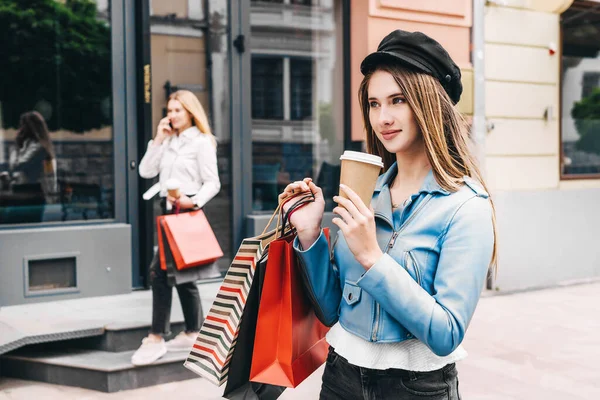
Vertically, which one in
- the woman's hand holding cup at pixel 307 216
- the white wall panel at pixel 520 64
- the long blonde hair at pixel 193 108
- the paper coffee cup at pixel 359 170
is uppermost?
the white wall panel at pixel 520 64

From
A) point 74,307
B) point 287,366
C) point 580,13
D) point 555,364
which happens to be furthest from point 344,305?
point 580,13

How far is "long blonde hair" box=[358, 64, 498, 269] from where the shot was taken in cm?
167

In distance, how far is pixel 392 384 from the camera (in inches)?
66.8

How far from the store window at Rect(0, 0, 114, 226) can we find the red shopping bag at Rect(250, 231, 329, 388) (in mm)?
4923

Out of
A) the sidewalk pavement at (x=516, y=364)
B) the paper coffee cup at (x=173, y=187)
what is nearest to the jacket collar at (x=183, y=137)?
the paper coffee cup at (x=173, y=187)

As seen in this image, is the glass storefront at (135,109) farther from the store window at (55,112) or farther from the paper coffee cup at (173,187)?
the paper coffee cup at (173,187)

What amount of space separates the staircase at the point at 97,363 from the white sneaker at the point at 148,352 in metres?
0.05

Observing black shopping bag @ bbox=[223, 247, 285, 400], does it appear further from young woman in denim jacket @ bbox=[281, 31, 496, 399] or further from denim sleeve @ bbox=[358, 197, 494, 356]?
denim sleeve @ bbox=[358, 197, 494, 356]

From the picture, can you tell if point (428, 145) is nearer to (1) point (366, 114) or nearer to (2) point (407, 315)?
(1) point (366, 114)

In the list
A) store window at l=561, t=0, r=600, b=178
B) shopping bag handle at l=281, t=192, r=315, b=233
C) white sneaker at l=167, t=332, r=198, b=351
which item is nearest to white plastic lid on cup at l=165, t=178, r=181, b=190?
white sneaker at l=167, t=332, r=198, b=351

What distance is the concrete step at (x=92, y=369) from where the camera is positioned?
466 cm

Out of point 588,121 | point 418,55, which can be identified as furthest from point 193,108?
point 588,121

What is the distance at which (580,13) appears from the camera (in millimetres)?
8797

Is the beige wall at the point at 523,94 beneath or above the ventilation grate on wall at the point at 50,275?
above
